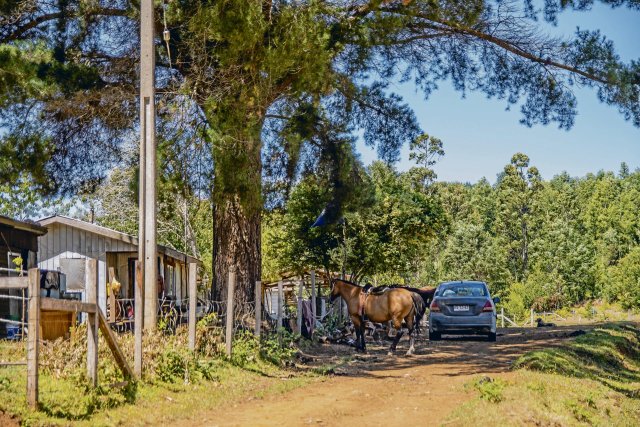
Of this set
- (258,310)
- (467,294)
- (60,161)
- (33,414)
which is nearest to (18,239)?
(60,161)

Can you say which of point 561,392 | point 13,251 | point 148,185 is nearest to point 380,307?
point 561,392

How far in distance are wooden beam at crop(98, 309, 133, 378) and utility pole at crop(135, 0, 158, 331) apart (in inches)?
80.8

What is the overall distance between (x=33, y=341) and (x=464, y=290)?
16.9m

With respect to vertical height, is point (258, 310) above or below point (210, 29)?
below

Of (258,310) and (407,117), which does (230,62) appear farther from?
(407,117)

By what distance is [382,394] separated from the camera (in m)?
13.2

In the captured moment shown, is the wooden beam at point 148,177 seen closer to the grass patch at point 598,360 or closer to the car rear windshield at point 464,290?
the grass patch at point 598,360

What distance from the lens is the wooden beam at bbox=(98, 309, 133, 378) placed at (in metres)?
11.1

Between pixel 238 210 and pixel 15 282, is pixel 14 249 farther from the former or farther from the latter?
pixel 15 282

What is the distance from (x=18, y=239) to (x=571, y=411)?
16.0m

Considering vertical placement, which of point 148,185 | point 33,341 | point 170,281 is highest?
point 148,185

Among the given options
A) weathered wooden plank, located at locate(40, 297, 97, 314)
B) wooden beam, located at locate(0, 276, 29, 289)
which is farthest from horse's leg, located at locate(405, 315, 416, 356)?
wooden beam, located at locate(0, 276, 29, 289)

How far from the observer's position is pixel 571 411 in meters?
12.3

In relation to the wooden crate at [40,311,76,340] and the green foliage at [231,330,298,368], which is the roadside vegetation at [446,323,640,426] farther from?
the wooden crate at [40,311,76,340]
